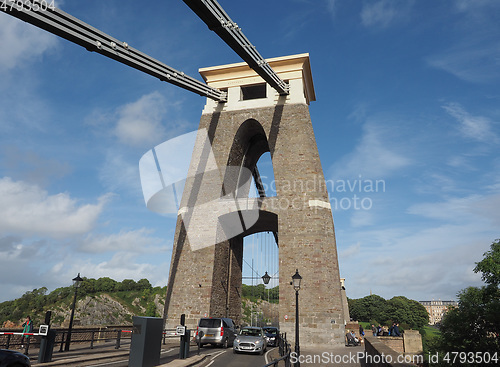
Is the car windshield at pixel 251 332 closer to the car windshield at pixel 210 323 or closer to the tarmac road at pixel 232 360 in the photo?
the tarmac road at pixel 232 360

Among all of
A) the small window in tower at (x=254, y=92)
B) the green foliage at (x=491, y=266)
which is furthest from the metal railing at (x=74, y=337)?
the green foliage at (x=491, y=266)

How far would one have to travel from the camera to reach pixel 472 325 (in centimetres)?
786

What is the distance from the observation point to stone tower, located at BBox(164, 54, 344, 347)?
21797mm

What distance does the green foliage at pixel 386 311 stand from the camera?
87938 millimetres

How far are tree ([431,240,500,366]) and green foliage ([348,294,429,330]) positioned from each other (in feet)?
285

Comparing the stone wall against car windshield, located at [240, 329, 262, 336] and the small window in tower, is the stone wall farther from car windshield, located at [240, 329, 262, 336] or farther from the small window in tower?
the small window in tower

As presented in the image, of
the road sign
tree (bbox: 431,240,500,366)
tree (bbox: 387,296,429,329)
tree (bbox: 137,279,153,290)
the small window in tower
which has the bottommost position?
tree (bbox: 387,296,429,329)

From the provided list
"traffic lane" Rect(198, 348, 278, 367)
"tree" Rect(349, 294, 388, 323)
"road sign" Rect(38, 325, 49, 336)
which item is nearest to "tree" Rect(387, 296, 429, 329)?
"tree" Rect(349, 294, 388, 323)

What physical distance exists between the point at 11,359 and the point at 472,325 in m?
9.92

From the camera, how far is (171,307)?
78.2ft

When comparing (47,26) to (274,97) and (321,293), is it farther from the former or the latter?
A: (321,293)

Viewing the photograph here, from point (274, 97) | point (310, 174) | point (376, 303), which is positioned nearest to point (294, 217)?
point (310, 174)

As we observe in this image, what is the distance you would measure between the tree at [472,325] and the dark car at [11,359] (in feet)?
30.5

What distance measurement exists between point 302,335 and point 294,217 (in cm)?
724
